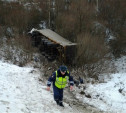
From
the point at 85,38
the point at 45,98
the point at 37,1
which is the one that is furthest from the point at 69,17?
the point at 45,98

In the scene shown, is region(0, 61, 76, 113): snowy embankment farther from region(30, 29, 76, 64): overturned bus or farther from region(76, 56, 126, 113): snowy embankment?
region(30, 29, 76, 64): overturned bus

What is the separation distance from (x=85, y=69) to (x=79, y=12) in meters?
8.75

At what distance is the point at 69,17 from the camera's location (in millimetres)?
22516

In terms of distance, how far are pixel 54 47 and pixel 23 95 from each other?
33.4 feet

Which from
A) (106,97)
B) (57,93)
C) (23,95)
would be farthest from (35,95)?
(106,97)

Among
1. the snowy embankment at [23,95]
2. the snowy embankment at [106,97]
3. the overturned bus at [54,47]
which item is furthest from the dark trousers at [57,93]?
the overturned bus at [54,47]

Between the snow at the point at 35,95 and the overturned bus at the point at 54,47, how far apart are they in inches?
183

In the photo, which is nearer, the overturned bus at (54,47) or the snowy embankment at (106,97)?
the snowy embankment at (106,97)

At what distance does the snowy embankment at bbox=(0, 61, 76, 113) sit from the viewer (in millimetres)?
6409

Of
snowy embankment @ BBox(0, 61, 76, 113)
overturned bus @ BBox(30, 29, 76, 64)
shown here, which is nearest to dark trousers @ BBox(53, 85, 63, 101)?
snowy embankment @ BBox(0, 61, 76, 113)

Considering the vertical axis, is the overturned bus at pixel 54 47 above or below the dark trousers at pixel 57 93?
below

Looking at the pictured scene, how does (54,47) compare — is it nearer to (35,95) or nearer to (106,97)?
(106,97)

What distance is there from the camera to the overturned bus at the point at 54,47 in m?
16.7

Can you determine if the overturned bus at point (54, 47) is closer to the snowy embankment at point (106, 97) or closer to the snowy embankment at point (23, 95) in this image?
the snowy embankment at point (106, 97)
